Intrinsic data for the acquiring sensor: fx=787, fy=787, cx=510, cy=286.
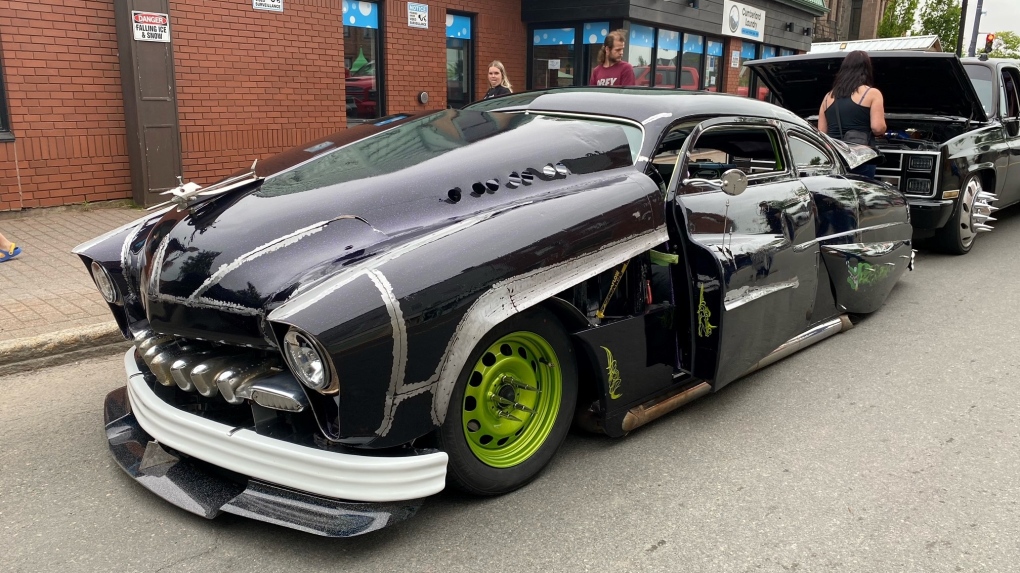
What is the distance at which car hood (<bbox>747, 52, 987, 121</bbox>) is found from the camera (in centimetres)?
692

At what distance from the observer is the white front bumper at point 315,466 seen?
2496mm

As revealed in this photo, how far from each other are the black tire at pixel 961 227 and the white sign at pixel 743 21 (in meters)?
10.3

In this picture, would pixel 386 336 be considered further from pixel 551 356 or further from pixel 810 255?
pixel 810 255

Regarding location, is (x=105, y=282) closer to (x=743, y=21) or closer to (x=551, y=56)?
(x=551, y=56)

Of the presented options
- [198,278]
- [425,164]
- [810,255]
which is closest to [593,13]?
[810,255]

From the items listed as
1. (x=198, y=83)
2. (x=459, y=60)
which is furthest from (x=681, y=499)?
(x=459, y=60)

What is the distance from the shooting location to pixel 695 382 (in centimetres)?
378

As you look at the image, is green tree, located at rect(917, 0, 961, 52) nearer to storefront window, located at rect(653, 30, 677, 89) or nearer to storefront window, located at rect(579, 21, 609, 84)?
storefront window, located at rect(653, 30, 677, 89)

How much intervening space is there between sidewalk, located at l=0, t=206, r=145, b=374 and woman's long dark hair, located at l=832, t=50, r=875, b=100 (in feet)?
20.3

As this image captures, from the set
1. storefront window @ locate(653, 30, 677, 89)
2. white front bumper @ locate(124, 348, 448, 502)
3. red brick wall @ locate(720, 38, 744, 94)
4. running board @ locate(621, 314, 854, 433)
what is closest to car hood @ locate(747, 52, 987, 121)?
running board @ locate(621, 314, 854, 433)

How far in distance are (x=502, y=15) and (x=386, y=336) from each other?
1099 centimetres

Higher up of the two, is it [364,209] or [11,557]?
[364,209]

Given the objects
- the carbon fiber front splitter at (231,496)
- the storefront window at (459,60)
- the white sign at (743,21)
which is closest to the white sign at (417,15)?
the storefront window at (459,60)

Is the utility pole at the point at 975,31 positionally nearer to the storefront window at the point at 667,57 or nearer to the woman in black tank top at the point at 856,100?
the storefront window at the point at 667,57
